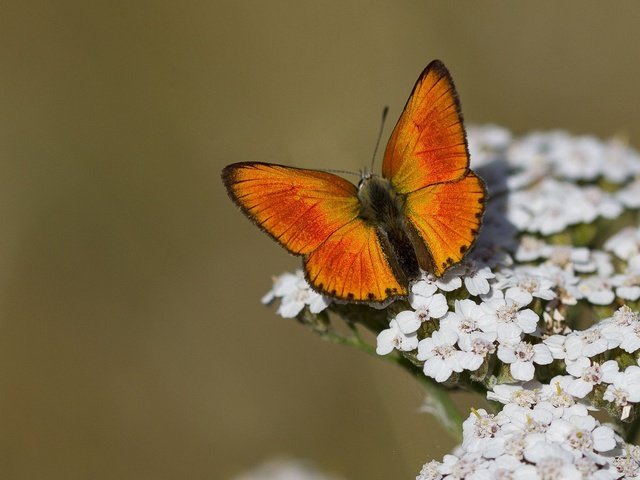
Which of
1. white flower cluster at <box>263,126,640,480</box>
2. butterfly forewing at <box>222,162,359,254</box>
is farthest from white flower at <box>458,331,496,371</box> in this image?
butterfly forewing at <box>222,162,359,254</box>

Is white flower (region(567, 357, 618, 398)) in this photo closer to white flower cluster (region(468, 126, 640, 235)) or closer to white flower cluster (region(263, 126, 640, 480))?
white flower cluster (region(263, 126, 640, 480))

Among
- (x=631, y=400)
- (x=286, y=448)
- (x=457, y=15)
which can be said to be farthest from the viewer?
(x=457, y=15)

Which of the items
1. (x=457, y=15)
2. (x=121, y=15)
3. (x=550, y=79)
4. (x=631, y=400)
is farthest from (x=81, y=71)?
(x=631, y=400)

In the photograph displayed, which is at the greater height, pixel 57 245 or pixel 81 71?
pixel 81 71

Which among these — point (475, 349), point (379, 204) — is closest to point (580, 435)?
point (475, 349)

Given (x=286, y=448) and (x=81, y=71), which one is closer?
(x=286, y=448)

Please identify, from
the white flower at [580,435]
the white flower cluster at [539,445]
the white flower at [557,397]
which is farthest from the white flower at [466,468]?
the white flower at [557,397]

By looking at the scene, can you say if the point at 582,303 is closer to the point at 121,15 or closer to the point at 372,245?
the point at 372,245
